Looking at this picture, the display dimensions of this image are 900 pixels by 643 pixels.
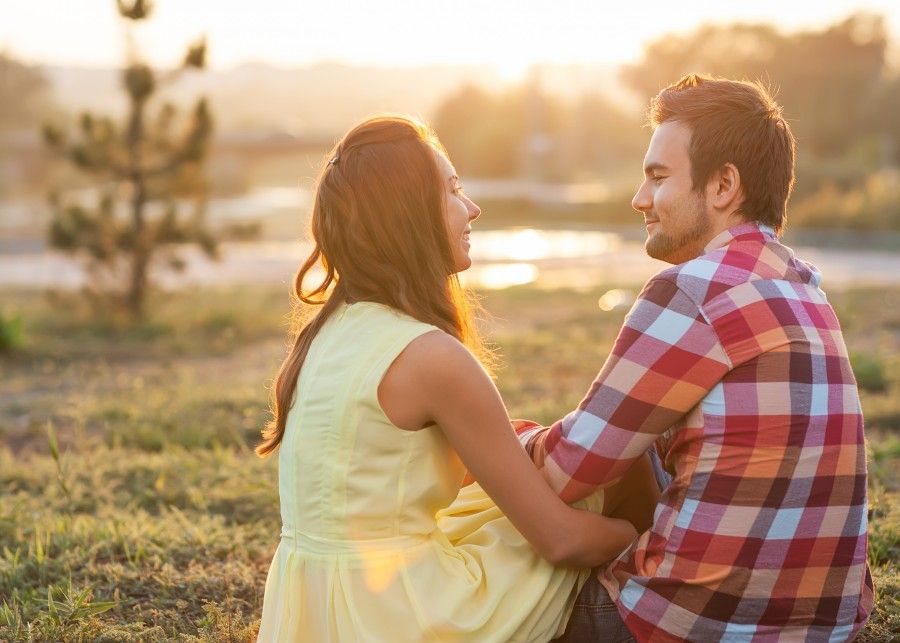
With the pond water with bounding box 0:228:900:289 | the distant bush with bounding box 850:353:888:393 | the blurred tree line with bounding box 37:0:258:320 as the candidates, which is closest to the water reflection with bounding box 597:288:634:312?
the pond water with bounding box 0:228:900:289

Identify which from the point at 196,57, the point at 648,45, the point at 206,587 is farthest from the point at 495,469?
the point at 648,45

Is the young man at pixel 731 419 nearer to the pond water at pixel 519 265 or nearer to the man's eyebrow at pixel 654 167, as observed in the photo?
the man's eyebrow at pixel 654 167

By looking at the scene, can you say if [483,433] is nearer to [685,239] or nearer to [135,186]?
[685,239]

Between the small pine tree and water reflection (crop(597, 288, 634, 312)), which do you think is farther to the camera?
water reflection (crop(597, 288, 634, 312))

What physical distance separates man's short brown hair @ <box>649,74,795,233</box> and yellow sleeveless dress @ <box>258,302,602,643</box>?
707 millimetres

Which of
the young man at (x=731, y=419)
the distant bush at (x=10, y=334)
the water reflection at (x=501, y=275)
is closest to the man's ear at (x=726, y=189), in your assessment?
the young man at (x=731, y=419)

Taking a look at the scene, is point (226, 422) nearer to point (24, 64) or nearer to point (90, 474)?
point (90, 474)

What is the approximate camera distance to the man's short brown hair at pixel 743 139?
233 centimetres

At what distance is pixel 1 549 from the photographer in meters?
3.88

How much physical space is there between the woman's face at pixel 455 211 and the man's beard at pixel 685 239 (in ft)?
1.38

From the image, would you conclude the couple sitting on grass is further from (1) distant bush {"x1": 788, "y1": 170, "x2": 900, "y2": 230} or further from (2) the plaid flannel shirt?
(1) distant bush {"x1": 788, "y1": 170, "x2": 900, "y2": 230}

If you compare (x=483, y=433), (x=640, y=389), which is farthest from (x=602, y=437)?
(x=483, y=433)

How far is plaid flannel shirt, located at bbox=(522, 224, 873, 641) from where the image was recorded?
2195mm

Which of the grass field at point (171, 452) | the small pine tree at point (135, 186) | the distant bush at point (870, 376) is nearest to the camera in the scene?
the grass field at point (171, 452)
